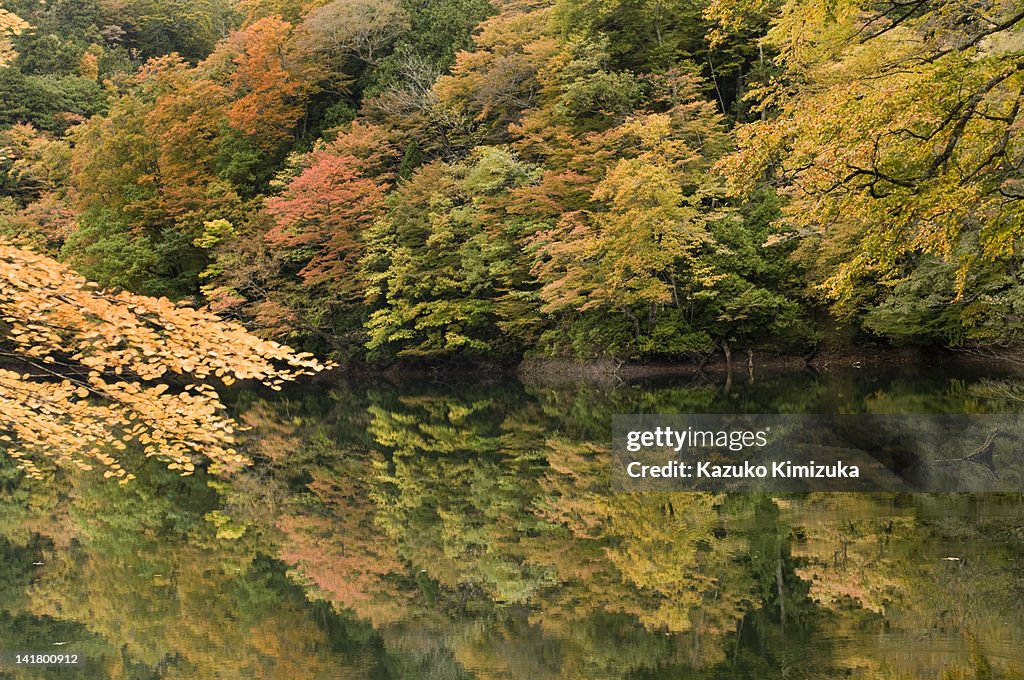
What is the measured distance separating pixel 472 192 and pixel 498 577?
58.2 feet

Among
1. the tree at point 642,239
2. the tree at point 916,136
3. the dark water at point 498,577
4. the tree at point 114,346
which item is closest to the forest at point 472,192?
the tree at point 642,239

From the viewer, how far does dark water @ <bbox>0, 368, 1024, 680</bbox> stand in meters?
5.12

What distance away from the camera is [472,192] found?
23609mm

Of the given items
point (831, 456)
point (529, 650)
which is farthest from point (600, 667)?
point (831, 456)

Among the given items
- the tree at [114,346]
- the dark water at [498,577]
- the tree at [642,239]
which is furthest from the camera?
the tree at [642,239]

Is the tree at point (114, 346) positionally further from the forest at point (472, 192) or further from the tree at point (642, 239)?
the tree at point (642, 239)

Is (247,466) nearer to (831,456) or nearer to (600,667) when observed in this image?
(831,456)

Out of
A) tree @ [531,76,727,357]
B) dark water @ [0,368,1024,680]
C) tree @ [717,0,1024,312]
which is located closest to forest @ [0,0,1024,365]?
tree @ [531,76,727,357]

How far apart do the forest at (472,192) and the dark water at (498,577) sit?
545 centimetres

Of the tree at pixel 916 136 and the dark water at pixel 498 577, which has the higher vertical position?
the tree at pixel 916 136

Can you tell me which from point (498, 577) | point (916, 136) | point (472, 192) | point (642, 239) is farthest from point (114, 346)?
point (472, 192)

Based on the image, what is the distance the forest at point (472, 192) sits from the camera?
1909 cm

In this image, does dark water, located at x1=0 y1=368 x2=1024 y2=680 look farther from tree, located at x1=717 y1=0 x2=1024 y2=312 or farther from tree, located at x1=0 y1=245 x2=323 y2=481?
tree, located at x1=717 y1=0 x2=1024 y2=312

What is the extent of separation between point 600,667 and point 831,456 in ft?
18.4
